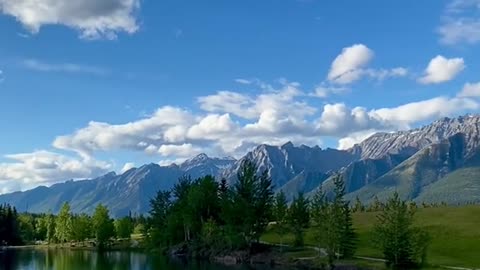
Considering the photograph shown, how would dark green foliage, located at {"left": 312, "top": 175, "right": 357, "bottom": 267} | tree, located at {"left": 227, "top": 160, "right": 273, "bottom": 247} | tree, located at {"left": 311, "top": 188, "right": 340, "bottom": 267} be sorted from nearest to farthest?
tree, located at {"left": 311, "top": 188, "right": 340, "bottom": 267} → dark green foliage, located at {"left": 312, "top": 175, "right": 357, "bottom": 267} → tree, located at {"left": 227, "top": 160, "right": 273, "bottom": 247}

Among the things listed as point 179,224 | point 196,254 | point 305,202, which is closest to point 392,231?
point 305,202

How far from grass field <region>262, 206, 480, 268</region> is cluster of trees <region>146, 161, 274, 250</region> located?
1528 centimetres

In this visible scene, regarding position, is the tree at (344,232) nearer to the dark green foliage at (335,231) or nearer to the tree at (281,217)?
the dark green foliage at (335,231)

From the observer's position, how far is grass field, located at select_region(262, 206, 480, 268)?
103 m

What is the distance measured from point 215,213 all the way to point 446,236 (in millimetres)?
61693

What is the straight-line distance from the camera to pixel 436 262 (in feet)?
318

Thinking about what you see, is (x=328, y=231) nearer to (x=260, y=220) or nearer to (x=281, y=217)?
(x=281, y=217)

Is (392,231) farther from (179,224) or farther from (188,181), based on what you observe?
(188,181)

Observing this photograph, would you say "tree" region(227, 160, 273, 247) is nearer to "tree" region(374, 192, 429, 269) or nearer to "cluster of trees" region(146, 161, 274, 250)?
"cluster of trees" region(146, 161, 274, 250)

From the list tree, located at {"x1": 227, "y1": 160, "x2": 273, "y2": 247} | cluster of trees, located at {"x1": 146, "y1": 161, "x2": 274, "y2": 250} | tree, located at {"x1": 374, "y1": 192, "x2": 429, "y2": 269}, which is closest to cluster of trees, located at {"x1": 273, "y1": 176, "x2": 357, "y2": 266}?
tree, located at {"x1": 227, "y1": 160, "x2": 273, "y2": 247}

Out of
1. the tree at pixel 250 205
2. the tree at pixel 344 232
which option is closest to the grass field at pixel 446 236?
the tree at pixel 344 232

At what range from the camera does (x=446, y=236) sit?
128 m

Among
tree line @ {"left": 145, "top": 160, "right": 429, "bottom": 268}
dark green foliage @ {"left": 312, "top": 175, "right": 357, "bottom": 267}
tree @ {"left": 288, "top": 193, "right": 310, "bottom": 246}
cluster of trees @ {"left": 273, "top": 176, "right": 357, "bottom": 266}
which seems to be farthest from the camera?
tree @ {"left": 288, "top": 193, "right": 310, "bottom": 246}

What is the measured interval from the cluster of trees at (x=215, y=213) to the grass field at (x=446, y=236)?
15.3m
